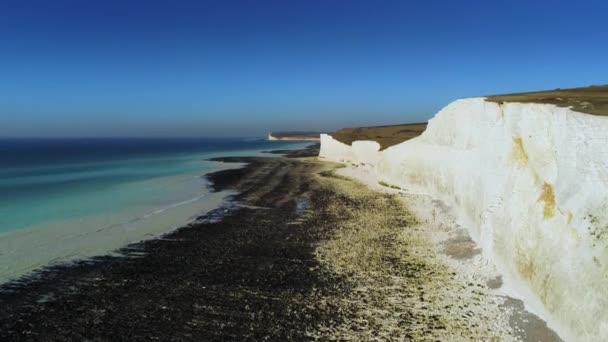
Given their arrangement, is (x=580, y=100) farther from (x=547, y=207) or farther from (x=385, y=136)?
(x=385, y=136)

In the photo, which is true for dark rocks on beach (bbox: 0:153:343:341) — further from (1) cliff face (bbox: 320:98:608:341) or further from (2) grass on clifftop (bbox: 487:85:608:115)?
(2) grass on clifftop (bbox: 487:85:608:115)

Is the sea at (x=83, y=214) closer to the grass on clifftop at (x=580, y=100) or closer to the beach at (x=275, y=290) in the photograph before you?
the beach at (x=275, y=290)

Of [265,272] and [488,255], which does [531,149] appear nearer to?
[488,255]

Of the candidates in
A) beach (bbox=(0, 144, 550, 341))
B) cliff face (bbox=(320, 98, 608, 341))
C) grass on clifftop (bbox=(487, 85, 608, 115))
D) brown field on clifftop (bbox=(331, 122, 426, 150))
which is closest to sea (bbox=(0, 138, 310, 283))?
beach (bbox=(0, 144, 550, 341))

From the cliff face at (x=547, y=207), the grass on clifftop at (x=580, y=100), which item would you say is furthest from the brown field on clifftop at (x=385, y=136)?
the cliff face at (x=547, y=207)

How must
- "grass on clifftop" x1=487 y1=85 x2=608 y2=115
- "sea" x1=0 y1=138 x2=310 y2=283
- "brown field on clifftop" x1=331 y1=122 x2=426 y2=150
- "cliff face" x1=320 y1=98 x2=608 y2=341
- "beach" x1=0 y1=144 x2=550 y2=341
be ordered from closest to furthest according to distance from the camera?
1. "cliff face" x1=320 y1=98 x2=608 y2=341
2. "beach" x1=0 y1=144 x2=550 y2=341
3. "grass on clifftop" x1=487 y1=85 x2=608 y2=115
4. "sea" x1=0 y1=138 x2=310 y2=283
5. "brown field on clifftop" x1=331 y1=122 x2=426 y2=150

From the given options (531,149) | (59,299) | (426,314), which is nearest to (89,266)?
(59,299)
